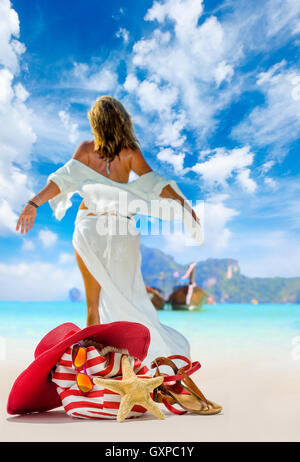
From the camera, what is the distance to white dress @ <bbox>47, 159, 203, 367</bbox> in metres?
2.48

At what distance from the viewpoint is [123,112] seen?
2.67m

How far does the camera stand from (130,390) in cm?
130

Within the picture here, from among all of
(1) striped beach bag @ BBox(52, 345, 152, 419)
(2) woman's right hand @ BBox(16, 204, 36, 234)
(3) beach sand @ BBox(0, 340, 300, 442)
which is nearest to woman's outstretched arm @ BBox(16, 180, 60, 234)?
(2) woman's right hand @ BBox(16, 204, 36, 234)

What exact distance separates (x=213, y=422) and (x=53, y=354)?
0.55 meters

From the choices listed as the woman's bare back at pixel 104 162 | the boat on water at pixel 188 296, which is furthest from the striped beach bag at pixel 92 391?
the boat on water at pixel 188 296

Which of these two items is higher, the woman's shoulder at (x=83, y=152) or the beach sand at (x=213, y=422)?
the woman's shoulder at (x=83, y=152)

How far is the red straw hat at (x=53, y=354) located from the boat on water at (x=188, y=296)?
9783 mm

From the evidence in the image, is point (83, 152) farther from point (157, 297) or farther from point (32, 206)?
point (157, 297)

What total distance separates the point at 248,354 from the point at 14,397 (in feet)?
8.40

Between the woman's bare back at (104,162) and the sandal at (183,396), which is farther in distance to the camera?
the woman's bare back at (104,162)

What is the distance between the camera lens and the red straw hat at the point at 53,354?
1.37 m

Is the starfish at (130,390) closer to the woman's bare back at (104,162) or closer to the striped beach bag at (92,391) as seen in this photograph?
the striped beach bag at (92,391)

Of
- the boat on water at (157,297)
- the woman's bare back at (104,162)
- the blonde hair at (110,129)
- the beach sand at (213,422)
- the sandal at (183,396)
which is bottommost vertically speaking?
the beach sand at (213,422)

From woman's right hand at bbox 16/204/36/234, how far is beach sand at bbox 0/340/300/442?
79 centimetres
